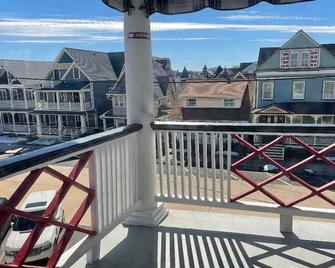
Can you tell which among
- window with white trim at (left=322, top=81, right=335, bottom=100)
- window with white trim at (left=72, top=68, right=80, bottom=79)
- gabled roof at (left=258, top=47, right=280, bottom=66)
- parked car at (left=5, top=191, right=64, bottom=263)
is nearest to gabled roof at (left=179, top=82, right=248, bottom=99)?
gabled roof at (left=258, top=47, right=280, bottom=66)

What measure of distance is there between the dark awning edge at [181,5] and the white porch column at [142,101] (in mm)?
64

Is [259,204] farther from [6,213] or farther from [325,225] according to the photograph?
[6,213]

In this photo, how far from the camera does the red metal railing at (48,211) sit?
1.20 metres

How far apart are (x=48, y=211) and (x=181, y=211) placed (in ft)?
4.98

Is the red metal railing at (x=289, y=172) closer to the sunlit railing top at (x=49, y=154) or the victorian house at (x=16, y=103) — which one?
the sunlit railing top at (x=49, y=154)

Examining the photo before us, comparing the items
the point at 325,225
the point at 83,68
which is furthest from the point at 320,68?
the point at 325,225

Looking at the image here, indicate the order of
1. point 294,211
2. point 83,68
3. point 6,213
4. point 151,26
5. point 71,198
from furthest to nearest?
point 83,68 < point 71,198 < point 151,26 < point 294,211 < point 6,213

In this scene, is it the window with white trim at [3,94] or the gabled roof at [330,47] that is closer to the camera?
the window with white trim at [3,94]

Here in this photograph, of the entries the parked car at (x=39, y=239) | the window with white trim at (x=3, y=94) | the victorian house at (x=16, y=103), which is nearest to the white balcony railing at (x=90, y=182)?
the parked car at (x=39, y=239)

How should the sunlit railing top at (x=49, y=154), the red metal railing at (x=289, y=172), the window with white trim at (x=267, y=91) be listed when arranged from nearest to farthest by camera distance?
the sunlit railing top at (x=49, y=154)
the red metal railing at (x=289, y=172)
the window with white trim at (x=267, y=91)

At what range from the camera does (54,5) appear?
2.82 meters

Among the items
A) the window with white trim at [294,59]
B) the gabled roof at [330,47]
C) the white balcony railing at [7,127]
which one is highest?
the gabled roof at [330,47]

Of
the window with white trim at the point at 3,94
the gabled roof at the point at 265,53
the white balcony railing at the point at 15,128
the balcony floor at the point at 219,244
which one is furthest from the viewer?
the gabled roof at the point at 265,53

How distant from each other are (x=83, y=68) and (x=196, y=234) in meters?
11.4
